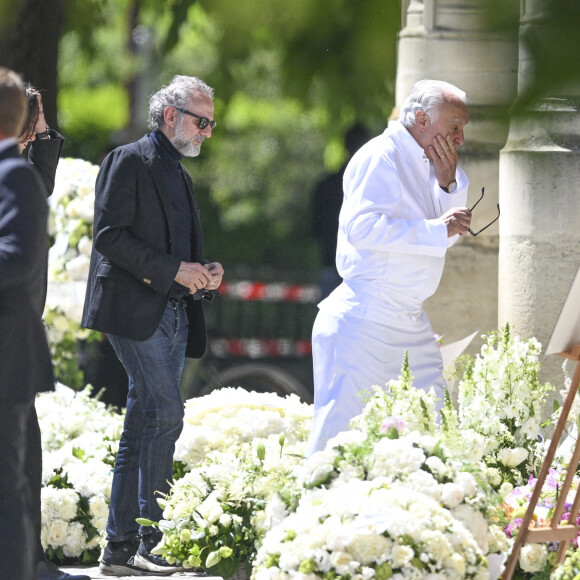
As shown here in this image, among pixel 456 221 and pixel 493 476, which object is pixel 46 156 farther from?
pixel 493 476

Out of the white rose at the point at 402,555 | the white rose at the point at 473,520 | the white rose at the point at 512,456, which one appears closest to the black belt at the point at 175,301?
the white rose at the point at 512,456

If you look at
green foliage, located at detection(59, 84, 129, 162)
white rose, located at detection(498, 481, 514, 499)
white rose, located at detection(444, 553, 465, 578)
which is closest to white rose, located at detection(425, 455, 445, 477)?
white rose, located at detection(444, 553, 465, 578)

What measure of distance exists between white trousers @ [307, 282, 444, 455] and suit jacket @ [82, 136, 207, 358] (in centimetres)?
58

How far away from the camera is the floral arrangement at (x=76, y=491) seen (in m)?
5.23

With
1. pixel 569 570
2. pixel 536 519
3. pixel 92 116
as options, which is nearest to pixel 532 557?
pixel 536 519

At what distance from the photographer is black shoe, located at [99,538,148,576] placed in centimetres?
472

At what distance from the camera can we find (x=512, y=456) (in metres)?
4.39

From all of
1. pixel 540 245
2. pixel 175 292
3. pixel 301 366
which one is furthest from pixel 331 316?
pixel 301 366

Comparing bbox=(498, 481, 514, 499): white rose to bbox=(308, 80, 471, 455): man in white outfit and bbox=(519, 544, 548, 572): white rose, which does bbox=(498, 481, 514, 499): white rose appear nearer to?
bbox=(519, 544, 548, 572): white rose

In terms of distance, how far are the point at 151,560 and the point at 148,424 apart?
18.2 inches

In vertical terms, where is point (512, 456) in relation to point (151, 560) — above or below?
above

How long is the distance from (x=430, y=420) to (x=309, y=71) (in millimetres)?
1024

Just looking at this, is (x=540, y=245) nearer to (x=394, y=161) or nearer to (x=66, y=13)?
(x=394, y=161)

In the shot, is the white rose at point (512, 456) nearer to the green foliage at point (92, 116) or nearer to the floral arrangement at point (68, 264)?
the floral arrangement at point (68, 264)
